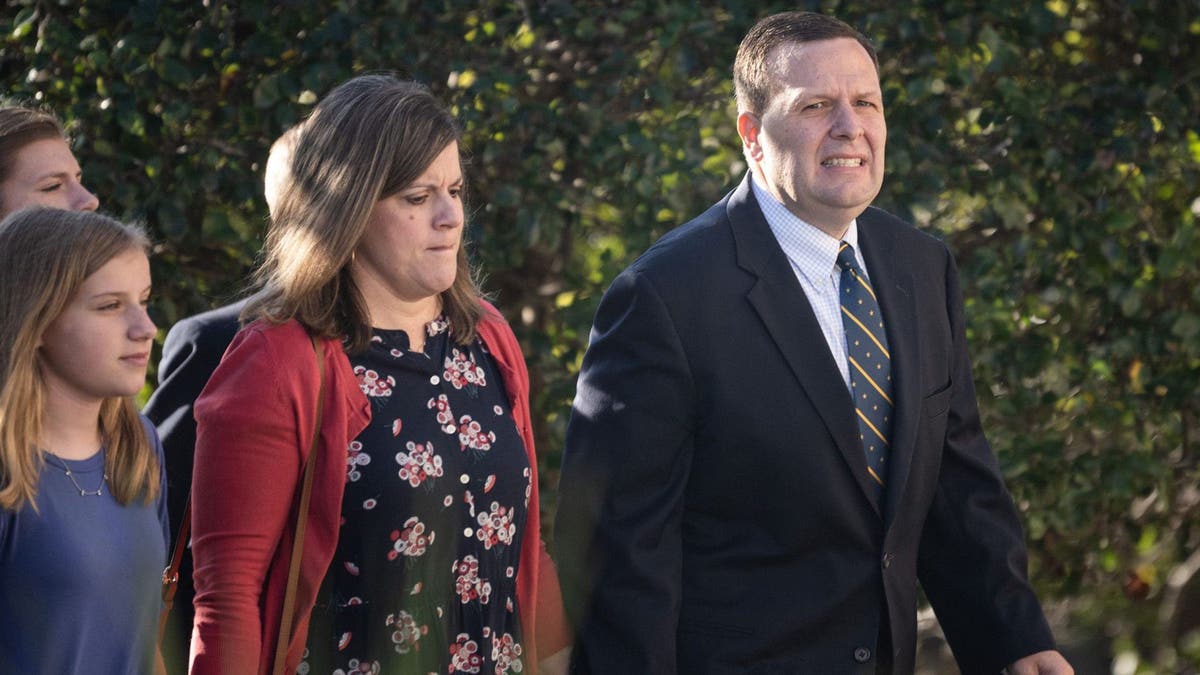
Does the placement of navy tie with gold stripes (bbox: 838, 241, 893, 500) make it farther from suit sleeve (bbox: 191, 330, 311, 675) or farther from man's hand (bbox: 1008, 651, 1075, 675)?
suit sleeve (bbox: 191, 330, 311, 675)

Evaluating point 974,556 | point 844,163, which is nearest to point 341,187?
point 844,163

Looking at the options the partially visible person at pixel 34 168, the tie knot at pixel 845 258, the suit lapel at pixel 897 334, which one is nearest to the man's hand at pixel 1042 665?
the suit lapel at pixel 897 334

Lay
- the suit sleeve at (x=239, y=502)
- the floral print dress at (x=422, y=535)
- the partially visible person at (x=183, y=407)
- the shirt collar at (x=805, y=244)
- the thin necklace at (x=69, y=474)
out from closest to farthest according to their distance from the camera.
→ the thin necklace at (x=69, y=474)
the suit sleeve at (x=239, y=502)
the floral print dress at (x=422, y=535)
the shirt collar at (x=805, y=244)
the partially visible person at (x=183, y=407)

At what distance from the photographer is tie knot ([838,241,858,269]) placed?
3428 millimetres

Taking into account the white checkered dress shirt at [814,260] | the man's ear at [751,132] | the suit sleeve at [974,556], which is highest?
the man's ear at [751,132]

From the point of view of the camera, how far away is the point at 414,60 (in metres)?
4.89

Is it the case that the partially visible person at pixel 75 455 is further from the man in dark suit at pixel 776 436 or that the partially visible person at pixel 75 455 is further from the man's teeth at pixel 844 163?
the man's teeth at pixel 844 163

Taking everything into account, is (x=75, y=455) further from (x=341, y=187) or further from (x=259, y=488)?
(x=341, y=187)

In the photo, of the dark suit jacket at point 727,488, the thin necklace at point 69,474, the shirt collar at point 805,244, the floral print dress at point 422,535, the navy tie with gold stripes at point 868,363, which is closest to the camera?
the thin necklace at point 69,474

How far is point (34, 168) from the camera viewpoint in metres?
3.56

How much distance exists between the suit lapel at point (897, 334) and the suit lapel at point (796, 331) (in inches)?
3.0

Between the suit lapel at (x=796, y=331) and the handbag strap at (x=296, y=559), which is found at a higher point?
the suit lapel at (x=796, y=331)

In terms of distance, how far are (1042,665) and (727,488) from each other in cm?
81

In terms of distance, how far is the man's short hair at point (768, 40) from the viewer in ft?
11.2
